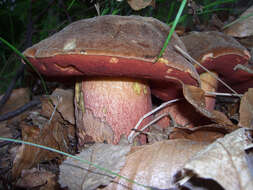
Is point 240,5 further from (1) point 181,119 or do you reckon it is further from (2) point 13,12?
(2) point 13,12

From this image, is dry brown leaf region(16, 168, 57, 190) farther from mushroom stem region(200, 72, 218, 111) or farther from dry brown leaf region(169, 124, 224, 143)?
mushroom stem region(200, 72, 218, 111)

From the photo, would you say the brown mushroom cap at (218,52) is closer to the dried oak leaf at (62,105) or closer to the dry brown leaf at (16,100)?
the dried oak leaf at (62,105)

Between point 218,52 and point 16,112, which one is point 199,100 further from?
point 16,112

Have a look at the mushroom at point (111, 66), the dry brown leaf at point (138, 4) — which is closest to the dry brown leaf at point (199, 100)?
the mushroom at point (111, 66)

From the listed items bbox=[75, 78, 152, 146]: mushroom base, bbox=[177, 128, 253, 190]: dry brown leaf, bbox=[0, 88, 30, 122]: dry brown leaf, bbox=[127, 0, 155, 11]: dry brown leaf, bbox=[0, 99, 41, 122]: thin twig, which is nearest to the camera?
bbox=[177, 128, 253, 190]: dry brown leaf

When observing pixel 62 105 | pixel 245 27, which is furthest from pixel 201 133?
pixel 245 27

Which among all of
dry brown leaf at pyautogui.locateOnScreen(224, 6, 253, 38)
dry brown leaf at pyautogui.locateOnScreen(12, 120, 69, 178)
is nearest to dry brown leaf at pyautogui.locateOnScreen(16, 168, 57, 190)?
dry brown leaf at pyautogui.locateOnScreen(12, 120, 69, 178)
